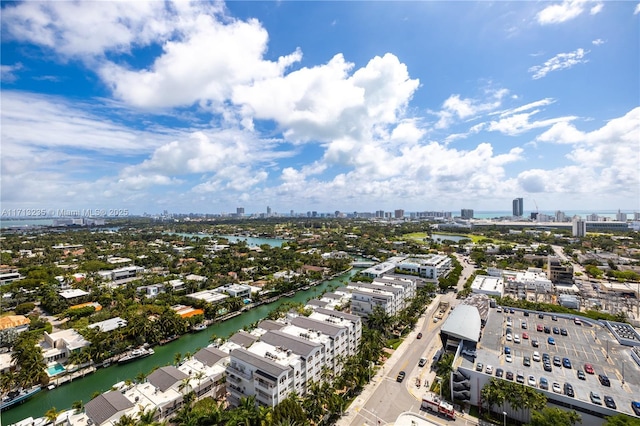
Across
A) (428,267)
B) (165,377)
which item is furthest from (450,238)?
(165,377)

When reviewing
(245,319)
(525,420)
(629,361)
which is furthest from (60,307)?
(629,361)

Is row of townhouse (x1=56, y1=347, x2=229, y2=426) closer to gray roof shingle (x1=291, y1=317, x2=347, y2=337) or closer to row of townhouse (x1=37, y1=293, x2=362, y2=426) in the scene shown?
row of townhouse (x1=37, y1=293, x2=362, y2=426)

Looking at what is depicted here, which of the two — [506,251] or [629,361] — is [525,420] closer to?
[629,361]

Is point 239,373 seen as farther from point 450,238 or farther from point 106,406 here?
point 450,238

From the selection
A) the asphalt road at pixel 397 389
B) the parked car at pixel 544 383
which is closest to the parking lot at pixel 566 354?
the parked car at pixel 544 383

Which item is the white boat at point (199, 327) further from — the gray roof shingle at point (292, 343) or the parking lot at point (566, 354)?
the parking lot at point (566, 354)

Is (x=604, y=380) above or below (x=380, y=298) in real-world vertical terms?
below

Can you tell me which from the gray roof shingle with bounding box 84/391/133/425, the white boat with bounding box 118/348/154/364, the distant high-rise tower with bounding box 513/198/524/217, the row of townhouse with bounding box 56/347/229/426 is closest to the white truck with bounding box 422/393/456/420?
the row of townhouse with bounding box 56/347/229/426
